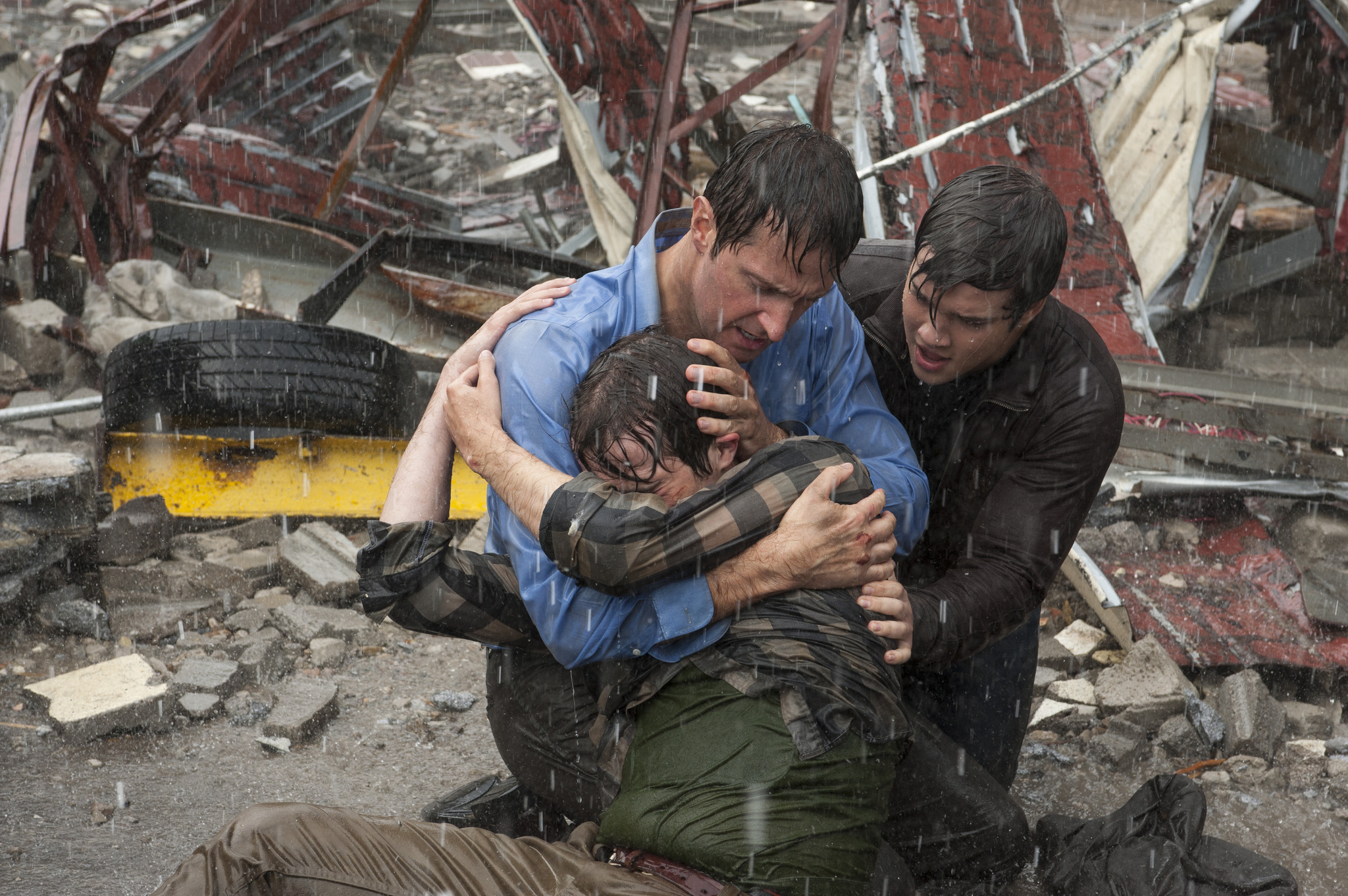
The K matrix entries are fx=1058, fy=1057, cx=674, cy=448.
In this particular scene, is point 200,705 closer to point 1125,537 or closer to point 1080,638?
point 1080,638

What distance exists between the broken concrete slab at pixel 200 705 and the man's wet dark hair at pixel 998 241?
272 centimetres

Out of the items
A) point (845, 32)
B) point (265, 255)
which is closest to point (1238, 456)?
point (845, 32)

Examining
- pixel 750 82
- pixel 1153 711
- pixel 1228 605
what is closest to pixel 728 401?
pixel 1153 711

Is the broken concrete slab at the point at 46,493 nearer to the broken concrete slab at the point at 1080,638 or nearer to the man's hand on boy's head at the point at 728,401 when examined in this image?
the man's hand on boy's head at the point at 728,401

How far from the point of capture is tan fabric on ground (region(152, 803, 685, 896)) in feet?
5.57

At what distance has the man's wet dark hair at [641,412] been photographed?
6.43 feet

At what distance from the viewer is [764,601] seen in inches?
77.5

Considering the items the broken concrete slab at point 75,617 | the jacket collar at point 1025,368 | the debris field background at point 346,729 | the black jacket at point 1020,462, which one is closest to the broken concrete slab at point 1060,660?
the debris field background at point 346,729

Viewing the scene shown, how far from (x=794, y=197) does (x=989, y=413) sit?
0.89 m

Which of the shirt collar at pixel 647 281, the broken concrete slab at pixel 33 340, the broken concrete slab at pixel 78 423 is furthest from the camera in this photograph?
the broken concrete slab at pixel 33 340

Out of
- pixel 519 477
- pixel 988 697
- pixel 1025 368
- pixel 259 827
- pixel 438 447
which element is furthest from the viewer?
Result: pixel 988 697

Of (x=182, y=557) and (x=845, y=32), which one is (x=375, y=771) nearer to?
(x=182, y=557)

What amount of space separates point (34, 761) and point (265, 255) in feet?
14.8

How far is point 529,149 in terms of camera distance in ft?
36.1
